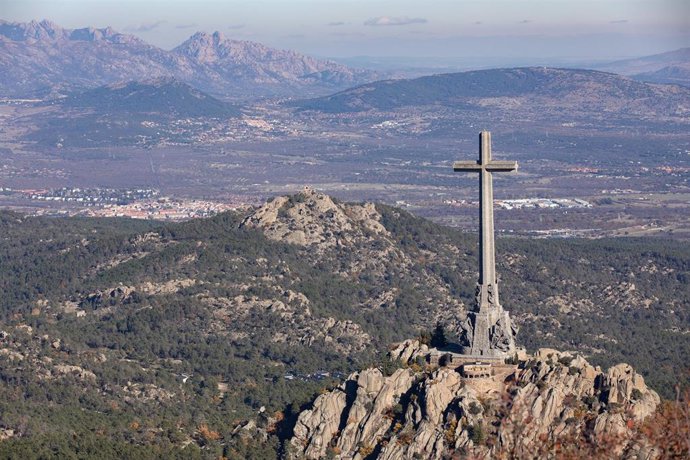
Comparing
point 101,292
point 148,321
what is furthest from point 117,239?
point 148,321

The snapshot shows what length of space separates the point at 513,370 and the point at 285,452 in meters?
11.8

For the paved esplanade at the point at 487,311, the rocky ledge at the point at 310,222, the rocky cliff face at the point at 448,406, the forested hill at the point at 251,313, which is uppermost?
the paved esplanade at the point at 487,311

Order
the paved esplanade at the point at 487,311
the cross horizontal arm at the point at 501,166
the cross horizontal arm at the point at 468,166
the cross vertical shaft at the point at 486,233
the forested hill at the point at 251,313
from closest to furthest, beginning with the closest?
the cross horizontal arm at the point at 501,166 < the cross horizontal arm at the point at 468,166 < the cross vertical shaft at the point at 486,233 < the paved esplanade at the point at 487,311 < the forested hill at the point at 251,313

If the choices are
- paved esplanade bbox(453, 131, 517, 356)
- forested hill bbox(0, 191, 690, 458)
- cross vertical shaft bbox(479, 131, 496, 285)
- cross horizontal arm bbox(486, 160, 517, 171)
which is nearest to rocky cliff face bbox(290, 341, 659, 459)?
paved esplanade bbox(453, 131, 517, 356)

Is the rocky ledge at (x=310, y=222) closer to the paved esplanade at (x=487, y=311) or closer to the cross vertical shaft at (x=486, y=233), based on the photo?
the paved esplanade at (x=487, y=311)

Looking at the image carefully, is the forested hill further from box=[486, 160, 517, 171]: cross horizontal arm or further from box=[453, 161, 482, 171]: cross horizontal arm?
box=[486, 160, 517, 171]: cross horizontal arm

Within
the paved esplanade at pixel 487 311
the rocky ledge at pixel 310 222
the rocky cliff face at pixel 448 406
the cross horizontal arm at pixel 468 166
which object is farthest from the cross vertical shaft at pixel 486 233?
the rocky ledge at pixel 310 222

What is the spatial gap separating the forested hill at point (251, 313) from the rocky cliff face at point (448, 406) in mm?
3779

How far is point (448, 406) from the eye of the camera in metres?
77.0

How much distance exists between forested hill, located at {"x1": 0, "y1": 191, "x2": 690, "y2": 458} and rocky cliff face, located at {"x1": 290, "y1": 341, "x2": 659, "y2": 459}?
3.78 meters

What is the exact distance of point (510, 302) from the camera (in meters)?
146

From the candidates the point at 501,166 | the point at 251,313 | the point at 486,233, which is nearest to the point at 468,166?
the point at 501,166

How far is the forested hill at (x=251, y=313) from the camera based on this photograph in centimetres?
9756

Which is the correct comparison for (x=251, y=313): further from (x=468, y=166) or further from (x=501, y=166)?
(x=501, y=166)
